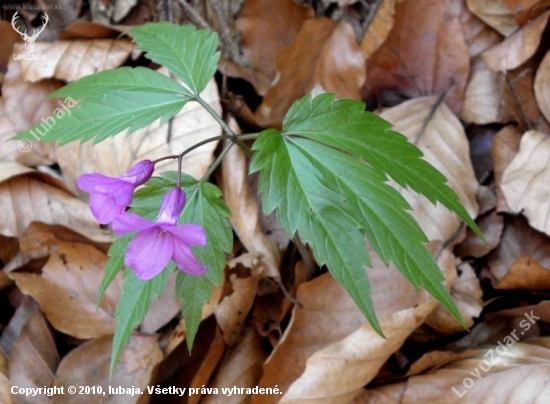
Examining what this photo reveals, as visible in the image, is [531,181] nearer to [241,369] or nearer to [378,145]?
[378,145]

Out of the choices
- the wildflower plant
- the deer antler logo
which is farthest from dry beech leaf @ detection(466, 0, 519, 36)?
the deer antler logo

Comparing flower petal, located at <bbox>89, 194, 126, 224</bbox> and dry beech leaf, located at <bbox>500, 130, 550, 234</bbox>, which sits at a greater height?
flower petal, located at <bbox>89, 194, 126, 224</bbox>

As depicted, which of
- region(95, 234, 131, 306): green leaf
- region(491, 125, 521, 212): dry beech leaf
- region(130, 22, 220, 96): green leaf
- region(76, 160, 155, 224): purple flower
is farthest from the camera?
region(491, 125, 521, 212): dry beech leaf

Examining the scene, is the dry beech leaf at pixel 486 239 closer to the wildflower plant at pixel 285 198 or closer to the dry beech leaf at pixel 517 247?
the dry beech leaf at pixel 517 247

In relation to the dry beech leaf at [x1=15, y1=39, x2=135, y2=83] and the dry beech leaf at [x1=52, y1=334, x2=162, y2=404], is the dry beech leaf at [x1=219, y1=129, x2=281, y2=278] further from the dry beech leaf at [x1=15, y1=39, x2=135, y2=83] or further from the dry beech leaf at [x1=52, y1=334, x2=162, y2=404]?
the dry beech leaf at [x1=15, y1=39, x2=135, y2=83]

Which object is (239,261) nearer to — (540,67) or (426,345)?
Answer: (426,345)

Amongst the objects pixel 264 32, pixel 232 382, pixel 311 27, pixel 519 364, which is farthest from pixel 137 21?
pixel 519 364
